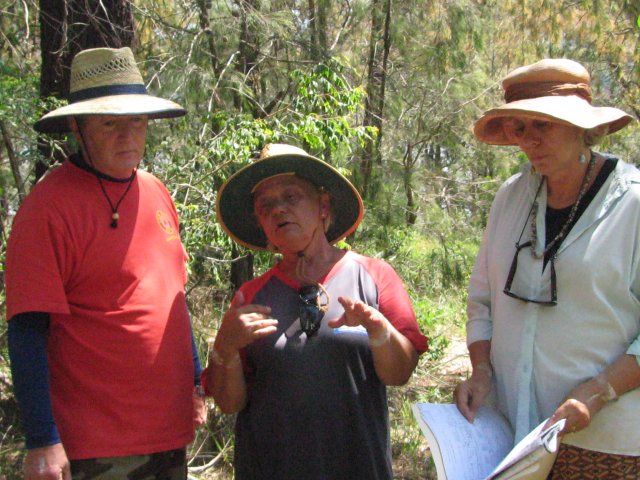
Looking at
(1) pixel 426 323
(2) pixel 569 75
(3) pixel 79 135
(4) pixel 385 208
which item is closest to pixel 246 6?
(4) pixel 385 208

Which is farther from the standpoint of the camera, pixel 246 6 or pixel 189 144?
pixel 246 6

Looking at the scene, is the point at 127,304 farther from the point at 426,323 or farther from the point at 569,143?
the point at 426,323

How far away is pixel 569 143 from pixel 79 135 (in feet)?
5.19

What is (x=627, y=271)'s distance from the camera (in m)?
1.86

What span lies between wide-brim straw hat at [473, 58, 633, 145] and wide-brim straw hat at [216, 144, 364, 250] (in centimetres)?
54

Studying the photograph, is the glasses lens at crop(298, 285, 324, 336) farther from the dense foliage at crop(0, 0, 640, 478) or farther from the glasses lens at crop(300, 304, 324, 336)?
the dense foliage at crop(0, 0, 640, 478)

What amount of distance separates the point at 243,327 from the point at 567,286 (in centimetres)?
93

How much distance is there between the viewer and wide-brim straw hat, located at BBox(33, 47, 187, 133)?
225cm

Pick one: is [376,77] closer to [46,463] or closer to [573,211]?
[573,211]

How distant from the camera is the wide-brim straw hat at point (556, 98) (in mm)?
1914

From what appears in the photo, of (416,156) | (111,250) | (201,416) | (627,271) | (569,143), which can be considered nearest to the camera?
(627,271)

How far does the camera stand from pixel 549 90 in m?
2.02

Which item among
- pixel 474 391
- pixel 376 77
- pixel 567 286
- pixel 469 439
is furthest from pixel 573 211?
pixel 376 77

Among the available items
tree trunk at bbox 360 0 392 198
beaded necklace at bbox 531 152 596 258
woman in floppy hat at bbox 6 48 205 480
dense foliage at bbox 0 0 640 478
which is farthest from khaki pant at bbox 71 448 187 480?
tree trunk at bbox 360 0 392 198
